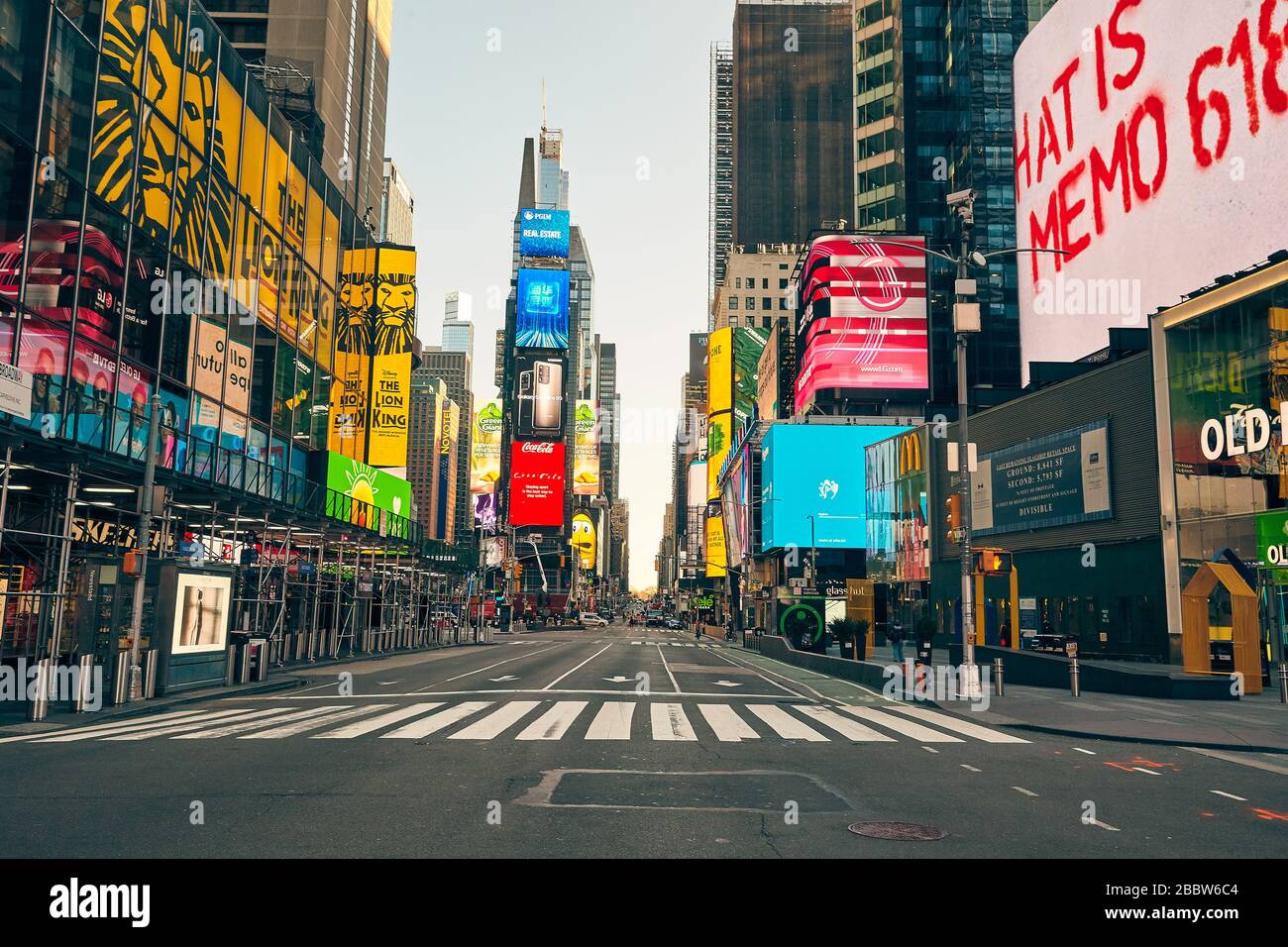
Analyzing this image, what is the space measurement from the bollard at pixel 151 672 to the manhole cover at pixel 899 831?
17.9 meters

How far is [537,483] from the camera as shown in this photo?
565 feet

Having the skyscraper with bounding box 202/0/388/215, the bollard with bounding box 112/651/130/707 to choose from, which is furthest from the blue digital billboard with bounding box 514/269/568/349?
the bollard with bounding box 112/651/130/707

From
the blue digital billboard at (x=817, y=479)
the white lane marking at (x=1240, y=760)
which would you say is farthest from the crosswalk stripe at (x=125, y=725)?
the blue digital billboard at (x=817, y=479)

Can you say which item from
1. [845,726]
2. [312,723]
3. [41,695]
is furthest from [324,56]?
[845,726]

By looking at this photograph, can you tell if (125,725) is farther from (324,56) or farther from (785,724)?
(324,56)

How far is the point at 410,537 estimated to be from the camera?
51.8 m

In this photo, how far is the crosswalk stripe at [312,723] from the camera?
14.7 metres

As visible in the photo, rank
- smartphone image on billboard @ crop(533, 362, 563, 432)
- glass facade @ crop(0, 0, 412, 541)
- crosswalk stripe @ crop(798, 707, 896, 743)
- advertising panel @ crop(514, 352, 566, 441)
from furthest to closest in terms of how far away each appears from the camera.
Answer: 1. smartphone image on billboard @ crop(533, 362, 563, 432)
2. advertising panel @ crop(514, 352, 566, 441)
3. glass facade @ crop(0, 0, 412, 541)
4. crosswalk stripe @ crop(798, 707, 896, 743)

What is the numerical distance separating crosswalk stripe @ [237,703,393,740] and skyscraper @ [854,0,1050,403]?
86989 mm

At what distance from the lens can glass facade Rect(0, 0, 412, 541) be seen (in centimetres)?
2323

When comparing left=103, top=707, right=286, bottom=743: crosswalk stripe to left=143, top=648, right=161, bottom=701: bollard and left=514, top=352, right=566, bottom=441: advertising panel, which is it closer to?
left=143, top=648, right=161, bottom=701: bollard

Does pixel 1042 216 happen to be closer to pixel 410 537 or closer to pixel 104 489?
pixel 410 537

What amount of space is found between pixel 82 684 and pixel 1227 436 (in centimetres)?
3286
